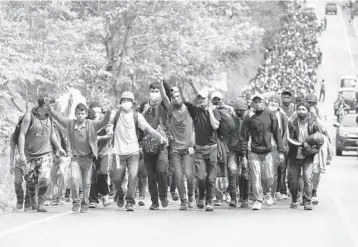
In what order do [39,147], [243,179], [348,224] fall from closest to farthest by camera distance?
1. [348,224]
2. [39,147]
3. [243,179]

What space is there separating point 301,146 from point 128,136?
9.39 feet

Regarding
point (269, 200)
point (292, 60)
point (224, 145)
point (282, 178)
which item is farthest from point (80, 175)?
point (292, 60)

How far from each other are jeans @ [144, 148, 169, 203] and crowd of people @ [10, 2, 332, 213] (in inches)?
0.7

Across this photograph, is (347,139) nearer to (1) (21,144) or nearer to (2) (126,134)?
(2) (126,134)

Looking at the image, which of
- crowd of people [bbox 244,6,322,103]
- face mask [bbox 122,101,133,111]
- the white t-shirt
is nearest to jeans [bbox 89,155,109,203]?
the white t-shirt

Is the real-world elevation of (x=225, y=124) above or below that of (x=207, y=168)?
above

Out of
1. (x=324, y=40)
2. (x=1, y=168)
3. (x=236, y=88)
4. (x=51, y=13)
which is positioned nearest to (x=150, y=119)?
(x=1, y=168)

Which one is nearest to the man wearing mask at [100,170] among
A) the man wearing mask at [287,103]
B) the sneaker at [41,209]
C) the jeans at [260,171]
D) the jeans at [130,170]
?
the jeans at [130,170]

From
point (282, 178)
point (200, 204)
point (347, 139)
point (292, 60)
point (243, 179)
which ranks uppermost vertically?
point (292, 60)

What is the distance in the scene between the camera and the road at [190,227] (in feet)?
37.3

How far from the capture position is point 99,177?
52.5ft

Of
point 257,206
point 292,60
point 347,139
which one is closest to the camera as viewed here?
point 257,206

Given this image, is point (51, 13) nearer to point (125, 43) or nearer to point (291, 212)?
point (125, 43)

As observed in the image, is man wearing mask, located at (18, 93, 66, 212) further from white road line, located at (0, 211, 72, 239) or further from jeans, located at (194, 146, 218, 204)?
jeans, located at (194, 146, 218, 204)
